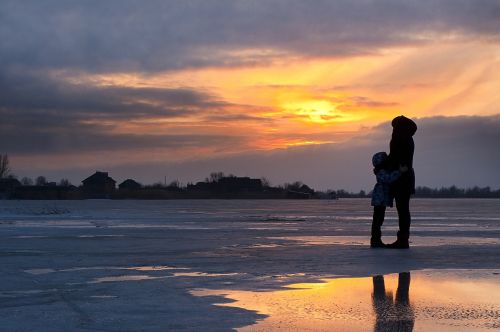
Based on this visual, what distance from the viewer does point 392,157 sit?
18.5 meters

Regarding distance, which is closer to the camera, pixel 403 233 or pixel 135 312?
pixel 135 312

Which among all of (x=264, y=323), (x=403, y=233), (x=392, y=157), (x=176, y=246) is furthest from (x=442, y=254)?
(x=264, y=323)

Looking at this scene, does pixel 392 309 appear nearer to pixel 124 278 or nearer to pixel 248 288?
pixel 248 288

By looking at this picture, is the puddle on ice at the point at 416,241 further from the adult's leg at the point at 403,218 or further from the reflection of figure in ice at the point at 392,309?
the reflection of figure in ice at the point at 392,309

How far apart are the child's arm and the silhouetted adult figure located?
10 cm

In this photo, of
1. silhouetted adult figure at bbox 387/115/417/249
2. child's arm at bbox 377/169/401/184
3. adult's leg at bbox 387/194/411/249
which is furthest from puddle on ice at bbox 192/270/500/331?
child's arm at bbox 377/169/401/184

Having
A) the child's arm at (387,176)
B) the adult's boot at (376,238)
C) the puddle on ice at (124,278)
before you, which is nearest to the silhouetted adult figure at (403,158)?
the child's arm at (387,176)

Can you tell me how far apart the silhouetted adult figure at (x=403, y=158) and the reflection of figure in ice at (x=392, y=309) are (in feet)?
24.3

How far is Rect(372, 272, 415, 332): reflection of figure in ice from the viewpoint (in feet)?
24.9

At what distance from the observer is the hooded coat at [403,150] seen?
723 inches

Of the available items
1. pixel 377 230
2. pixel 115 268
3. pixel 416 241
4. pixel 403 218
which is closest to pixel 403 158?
pixel 403 218

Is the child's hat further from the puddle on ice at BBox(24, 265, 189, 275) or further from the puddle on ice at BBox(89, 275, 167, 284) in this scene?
the puddle on ice at BBox(89, 275, 167, 284)

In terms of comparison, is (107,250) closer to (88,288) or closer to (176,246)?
(176,246)

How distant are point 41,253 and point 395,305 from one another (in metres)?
9.95
